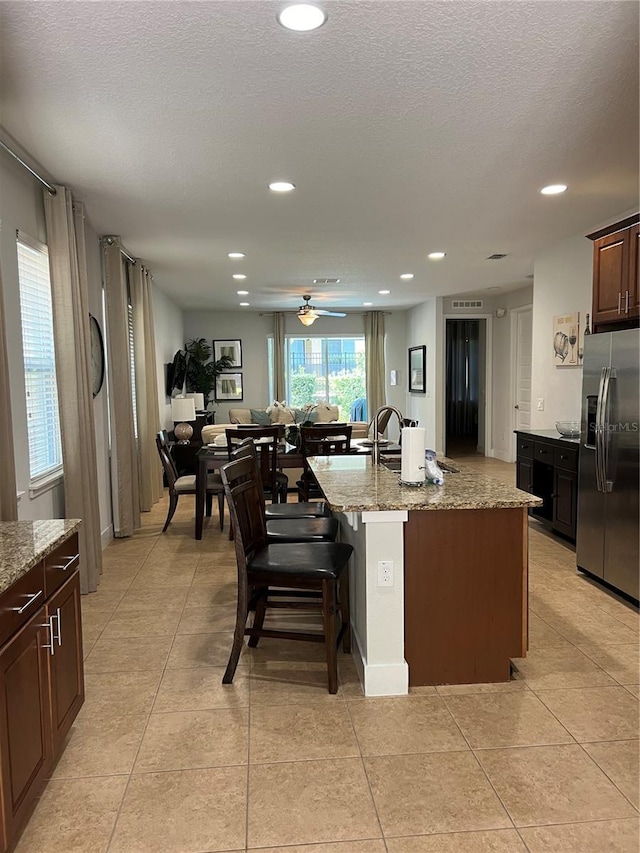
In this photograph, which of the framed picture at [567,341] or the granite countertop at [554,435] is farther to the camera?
the framed picture at [567,341]

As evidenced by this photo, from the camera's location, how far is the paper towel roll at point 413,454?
2926 millimetres

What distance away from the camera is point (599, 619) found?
3533 millimetres

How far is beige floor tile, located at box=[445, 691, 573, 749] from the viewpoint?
2367mm

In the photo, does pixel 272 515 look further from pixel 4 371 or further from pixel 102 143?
pixel 102 143

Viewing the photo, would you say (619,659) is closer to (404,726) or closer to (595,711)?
(595,711)

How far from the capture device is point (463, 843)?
184 centimetres

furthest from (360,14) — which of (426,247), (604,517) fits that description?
(426,247)

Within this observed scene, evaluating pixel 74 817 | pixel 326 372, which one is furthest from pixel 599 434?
pixel 326 372

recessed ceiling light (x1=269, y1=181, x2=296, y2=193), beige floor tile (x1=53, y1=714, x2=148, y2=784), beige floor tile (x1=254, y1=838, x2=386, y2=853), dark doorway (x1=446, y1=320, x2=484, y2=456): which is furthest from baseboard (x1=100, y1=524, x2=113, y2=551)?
dark doorway (x1=446, y1=320, x2=484, y2=456)

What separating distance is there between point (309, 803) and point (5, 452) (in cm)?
196

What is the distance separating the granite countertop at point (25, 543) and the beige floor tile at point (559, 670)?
2.14 metres

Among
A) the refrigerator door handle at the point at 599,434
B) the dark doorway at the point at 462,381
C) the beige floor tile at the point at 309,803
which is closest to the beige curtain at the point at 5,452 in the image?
the beige floor tile at the point at 309,803

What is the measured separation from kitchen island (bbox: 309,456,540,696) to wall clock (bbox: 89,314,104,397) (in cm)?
292

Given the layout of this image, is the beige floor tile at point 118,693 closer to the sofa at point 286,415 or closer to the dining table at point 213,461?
the dining table at point 213,461
